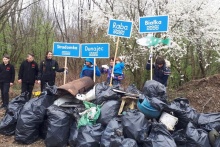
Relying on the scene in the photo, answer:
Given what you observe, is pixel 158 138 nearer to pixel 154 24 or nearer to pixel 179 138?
pixel 179 138

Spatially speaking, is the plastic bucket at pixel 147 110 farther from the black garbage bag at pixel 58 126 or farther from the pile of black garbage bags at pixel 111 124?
the black garbage bag at pixel 58 126

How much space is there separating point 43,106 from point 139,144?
207cm

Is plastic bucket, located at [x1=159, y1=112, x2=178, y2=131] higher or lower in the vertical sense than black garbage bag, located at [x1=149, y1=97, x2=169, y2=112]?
lower

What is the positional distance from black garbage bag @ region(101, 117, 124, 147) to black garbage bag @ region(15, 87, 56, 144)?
146 cm

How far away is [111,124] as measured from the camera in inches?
189

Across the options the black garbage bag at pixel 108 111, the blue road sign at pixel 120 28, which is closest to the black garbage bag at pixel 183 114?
the black garbage bag at pixel 108 111

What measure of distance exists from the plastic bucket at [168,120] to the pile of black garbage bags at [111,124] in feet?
0.28

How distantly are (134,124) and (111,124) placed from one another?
38cm

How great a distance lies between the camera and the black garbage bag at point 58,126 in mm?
5085

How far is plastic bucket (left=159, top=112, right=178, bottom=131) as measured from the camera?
16.0 ft

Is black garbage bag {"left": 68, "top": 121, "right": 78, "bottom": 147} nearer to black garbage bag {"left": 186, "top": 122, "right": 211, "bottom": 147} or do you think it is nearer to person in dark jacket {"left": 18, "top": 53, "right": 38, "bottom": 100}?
black garbage bag {"left": 186, "top": 122, "right": 211, "bottom": 147}

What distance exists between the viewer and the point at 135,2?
10000mm

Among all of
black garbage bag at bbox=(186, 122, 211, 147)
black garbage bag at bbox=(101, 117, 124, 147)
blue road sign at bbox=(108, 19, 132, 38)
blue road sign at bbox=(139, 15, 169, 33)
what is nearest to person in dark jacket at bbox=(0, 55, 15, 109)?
blue road sign at bbox=(108, 19, 132, 38)

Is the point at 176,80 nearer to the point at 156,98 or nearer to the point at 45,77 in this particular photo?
the point at 45,77
